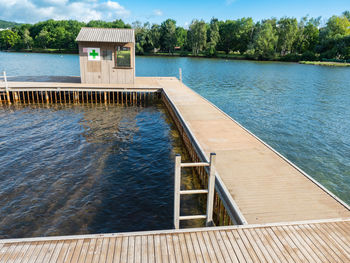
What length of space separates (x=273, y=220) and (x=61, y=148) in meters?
10.6

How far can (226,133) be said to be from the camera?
470 inches

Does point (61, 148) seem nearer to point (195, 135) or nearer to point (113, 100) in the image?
point (195, 135)

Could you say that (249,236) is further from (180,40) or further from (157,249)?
(180,40)

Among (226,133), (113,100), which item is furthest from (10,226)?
(113,100)

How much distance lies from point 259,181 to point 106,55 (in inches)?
717

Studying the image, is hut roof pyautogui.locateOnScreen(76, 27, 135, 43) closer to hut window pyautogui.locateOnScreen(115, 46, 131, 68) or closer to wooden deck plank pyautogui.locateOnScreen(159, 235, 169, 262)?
hut window pyautogui.locateOnScreen(115, 46, 131, 68)

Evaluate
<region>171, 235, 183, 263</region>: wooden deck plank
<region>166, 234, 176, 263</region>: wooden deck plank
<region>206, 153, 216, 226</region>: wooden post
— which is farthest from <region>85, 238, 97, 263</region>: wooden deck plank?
<region>206, 153, 216, 226</region>: wooden post

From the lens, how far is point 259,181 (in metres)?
7.78

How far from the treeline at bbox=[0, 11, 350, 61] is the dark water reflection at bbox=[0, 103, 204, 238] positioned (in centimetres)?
8072

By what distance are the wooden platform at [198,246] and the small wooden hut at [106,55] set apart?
19.0 m

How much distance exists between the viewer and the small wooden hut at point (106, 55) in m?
21.6

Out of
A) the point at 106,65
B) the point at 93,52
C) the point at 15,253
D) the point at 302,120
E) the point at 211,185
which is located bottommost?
the point at 302,120

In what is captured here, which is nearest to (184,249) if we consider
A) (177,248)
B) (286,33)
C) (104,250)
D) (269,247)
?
(177,248)

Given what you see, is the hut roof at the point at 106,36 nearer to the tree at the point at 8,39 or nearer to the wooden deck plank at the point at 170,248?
the wooden deck plank at the point at 170,248
